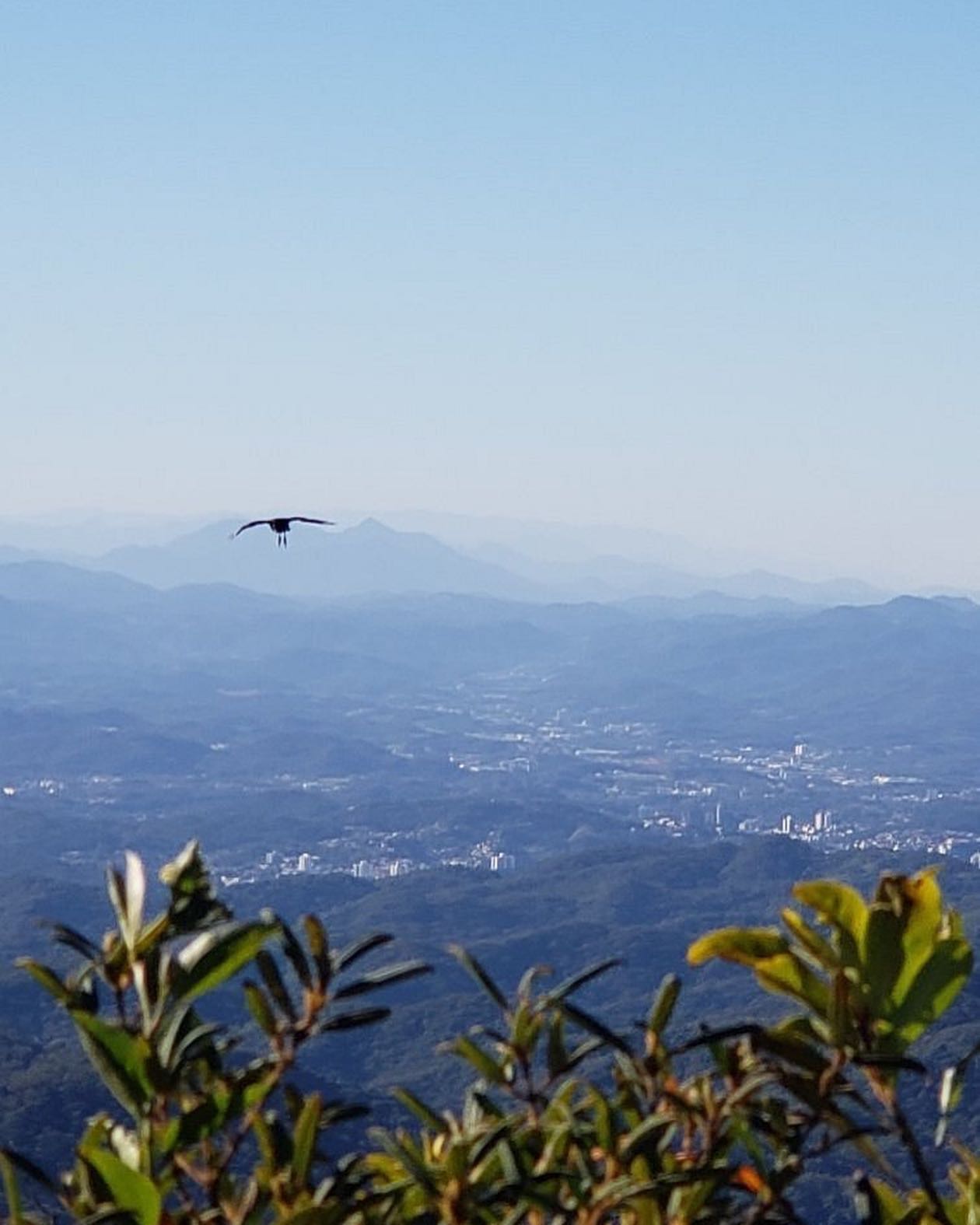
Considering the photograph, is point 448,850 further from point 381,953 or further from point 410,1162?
point 410,1162

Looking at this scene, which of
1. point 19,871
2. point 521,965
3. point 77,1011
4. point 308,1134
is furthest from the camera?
point 19,871

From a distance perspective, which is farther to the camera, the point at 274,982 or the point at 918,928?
the point at 274,982

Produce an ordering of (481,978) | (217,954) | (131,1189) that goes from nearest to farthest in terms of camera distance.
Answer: (131,1189), (217,954), (481,978)

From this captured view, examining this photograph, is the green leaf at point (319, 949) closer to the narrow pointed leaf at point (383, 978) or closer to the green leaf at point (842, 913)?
the narrow pointed leaf at point (383, 978)

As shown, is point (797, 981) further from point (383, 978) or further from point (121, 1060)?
point (121, 1060)

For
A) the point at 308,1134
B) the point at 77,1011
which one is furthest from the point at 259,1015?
the point at 77,1011

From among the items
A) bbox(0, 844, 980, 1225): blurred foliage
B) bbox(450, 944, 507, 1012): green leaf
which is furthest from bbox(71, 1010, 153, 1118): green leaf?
bbox(450, 944, 507, 1012): green leaf

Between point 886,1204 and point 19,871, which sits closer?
point 886,1204

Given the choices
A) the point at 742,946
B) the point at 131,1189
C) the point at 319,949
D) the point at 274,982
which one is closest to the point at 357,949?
the point at 319,949
